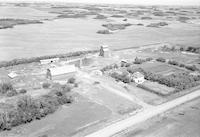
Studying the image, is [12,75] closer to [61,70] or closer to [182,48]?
[61,70]

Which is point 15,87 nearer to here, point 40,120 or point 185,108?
point 40,120

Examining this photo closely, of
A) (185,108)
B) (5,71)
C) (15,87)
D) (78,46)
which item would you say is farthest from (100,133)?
(78,46)

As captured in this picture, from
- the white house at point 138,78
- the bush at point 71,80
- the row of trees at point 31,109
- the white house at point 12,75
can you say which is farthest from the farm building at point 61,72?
the white house at point 138,78

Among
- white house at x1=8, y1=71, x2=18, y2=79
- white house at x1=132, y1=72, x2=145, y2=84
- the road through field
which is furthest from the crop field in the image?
white house at x1=8, y1=71, x2=18, y2=79

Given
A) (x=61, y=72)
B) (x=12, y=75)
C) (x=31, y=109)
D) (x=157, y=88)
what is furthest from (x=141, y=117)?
(x=12, y=75)

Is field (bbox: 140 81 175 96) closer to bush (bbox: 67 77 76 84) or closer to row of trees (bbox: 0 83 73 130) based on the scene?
bush (bbox: 67 77 76 84)
